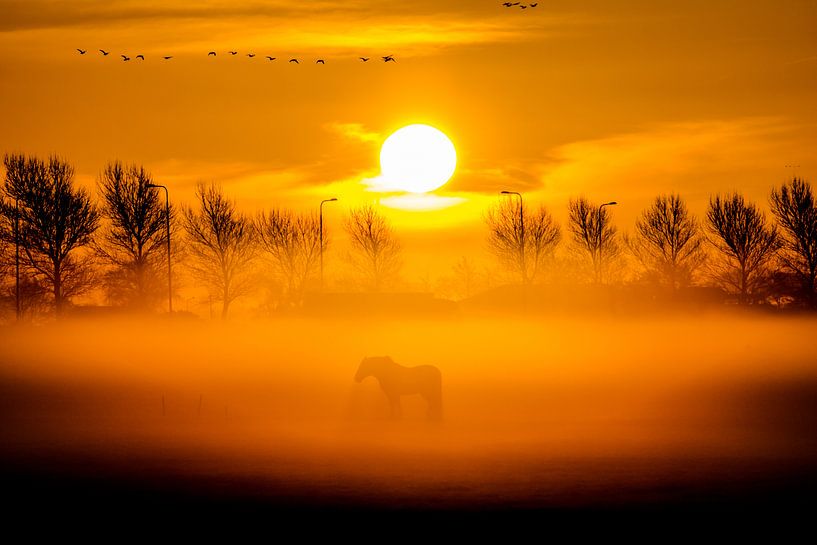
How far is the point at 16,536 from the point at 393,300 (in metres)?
76.5

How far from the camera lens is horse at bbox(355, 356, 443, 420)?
42.7m

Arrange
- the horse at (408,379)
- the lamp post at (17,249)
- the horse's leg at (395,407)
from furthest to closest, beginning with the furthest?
the lamp post at (17,249) → the horse's leg at (395,407) → the horse at (408,379)

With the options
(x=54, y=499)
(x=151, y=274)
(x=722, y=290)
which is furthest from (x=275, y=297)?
(x=54, y=499)

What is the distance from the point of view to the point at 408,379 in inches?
1687

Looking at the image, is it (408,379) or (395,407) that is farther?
(395,407)

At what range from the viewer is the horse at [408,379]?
140 ft

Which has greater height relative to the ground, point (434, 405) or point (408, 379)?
point (408, 379)

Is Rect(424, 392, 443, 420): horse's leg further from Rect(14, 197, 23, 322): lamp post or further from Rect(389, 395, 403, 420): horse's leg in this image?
Rect(14, 197, 23, 322): lamp post

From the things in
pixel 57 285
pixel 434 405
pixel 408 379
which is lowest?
pixel 434 405

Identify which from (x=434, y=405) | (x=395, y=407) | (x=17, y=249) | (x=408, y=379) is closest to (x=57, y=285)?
(x=17, y=249)

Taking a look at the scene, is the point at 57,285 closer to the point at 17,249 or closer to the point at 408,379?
the point at 17,249

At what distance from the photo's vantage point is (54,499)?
88.8ft

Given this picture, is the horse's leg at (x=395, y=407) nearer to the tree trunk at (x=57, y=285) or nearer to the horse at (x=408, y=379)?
the horse at (x=408, y=379)

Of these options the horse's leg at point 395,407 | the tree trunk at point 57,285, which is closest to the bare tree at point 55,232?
the tree trunk at point 57,285
